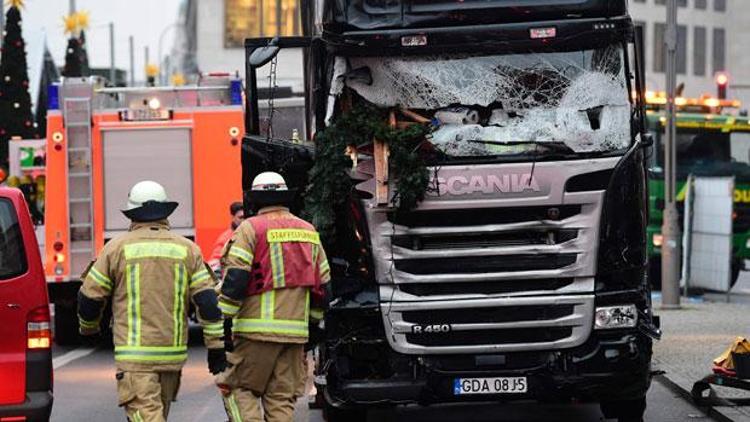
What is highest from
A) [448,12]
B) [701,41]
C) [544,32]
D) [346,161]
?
[701,41]

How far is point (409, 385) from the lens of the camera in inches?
374

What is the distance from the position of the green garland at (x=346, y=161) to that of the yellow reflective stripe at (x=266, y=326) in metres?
1.17

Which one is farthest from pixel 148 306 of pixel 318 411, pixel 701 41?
pixel 701 41

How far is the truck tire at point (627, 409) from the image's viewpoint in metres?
10.4

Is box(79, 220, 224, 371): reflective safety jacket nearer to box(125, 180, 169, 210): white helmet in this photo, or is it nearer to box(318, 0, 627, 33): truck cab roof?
box(125, 180, 169, 210): white helmet

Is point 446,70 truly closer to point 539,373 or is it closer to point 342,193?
point 342,193

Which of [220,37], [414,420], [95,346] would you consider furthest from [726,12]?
[414,420]

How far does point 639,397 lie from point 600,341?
699 mm

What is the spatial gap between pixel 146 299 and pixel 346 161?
1.97 m

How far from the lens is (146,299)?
26.6 ft

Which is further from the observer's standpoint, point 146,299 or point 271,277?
point 271,277

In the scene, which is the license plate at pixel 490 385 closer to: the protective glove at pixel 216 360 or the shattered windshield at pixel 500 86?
the shattered windshield at pixel 500 86

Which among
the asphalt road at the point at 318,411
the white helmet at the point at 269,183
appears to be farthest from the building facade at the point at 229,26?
the white helmet at the point at 269,183

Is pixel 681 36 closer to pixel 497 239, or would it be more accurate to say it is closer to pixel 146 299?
pixel 497 239
